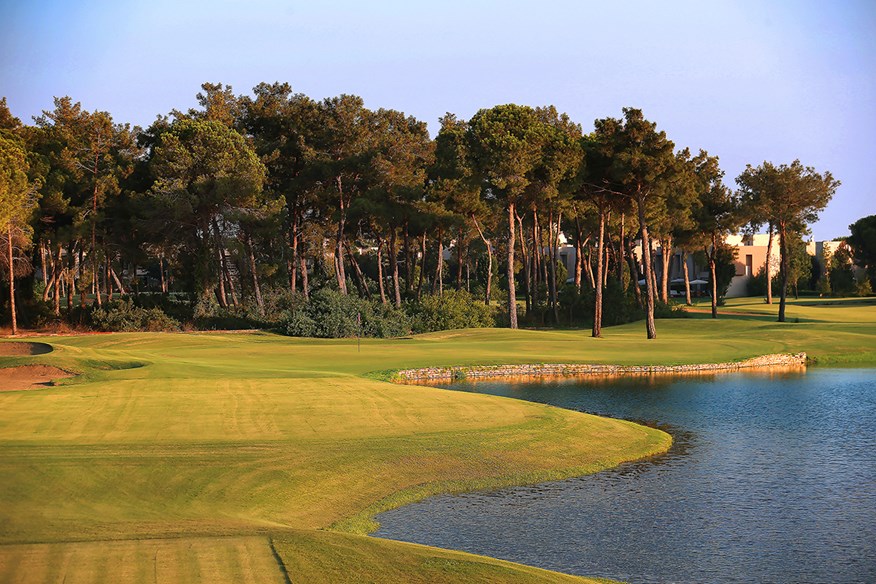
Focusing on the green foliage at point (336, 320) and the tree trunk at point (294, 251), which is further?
the tree trunk at point (294, 251)

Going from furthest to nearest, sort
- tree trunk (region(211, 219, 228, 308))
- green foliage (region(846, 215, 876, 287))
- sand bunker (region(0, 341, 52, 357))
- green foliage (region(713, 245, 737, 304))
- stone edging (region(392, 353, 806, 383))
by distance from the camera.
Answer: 1. green foliage (region(846, 215, 876, 287))
2. green foliage (region(713, 245, 737, 304))
3. tree trunk (region(211, 219, 228, 308))
4. stone edging (region(392, 353, 806, 383))
5. sand bunker (region(0, 341, 52, 357))

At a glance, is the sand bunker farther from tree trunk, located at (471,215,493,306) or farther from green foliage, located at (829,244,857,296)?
green foliage, located at (829,244,857,296)

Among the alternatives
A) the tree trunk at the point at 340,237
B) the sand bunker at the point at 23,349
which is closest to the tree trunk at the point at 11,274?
the sand bunker at the point at 23,349

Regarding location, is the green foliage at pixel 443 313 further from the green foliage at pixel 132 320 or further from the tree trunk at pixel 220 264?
the green foliage at pixel 132 320

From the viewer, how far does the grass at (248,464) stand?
10.5 meters

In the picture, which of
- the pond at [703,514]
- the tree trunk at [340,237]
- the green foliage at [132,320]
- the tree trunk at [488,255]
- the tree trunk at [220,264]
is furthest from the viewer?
the tree trunk at [340,237]

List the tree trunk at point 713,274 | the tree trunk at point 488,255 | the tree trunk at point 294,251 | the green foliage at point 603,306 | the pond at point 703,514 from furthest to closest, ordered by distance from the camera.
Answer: the tree trunk at point 713,274 < the green foliage at point 603,306 < the tree trunk at point 294,251 < the tree trunk at point 488,255 < the pond at point 703,514

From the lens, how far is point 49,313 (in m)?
61.9

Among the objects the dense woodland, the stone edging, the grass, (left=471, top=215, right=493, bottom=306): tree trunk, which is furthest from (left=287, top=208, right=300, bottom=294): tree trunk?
the grass

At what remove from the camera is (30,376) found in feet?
93.2

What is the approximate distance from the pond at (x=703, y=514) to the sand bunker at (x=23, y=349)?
2295 centimetres

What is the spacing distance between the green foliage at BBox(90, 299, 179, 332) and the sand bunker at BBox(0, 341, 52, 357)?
22.7 meters

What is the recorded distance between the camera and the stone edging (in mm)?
35719

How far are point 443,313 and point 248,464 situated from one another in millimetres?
44532
